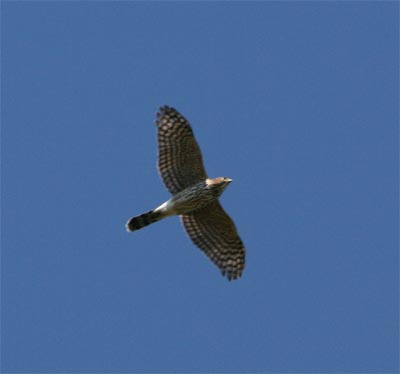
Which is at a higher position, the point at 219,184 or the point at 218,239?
the point at 219,184

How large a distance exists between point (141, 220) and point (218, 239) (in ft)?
5.77

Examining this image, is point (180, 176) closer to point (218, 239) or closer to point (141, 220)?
point (141, 220)

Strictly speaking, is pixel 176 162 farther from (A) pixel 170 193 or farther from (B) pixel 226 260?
(B) pixel 226 260

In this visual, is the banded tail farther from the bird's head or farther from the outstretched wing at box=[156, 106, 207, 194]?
the bird's head

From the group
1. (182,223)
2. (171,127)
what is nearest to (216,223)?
(182,223)

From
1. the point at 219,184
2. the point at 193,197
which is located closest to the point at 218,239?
the point at 193,197

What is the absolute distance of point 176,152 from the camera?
2328 centimetres

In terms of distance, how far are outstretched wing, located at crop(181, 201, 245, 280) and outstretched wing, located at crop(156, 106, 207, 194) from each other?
889 millimetres

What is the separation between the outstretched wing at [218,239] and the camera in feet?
78.4

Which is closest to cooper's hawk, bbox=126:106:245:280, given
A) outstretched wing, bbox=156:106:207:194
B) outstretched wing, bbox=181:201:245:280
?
outstretched wing, bbox=156:106:207:194

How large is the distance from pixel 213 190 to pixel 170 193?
887 mm

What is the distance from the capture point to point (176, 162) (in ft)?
76.4

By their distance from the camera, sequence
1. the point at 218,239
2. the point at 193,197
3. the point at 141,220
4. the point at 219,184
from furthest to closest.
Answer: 1. the point at 218,239
2. the point at 141,220
3. the point at 193,197
4. the point at 219,184

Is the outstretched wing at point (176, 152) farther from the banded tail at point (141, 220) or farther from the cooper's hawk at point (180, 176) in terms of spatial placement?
the banded tail at point (141, 220)
